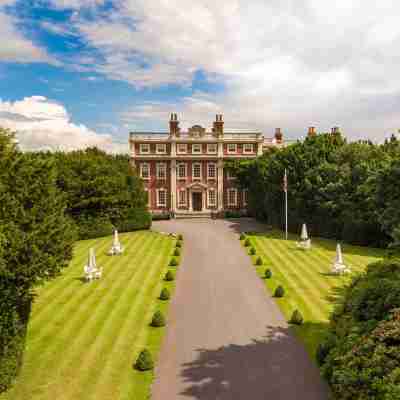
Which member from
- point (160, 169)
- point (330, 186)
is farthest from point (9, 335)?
point (160, 169)

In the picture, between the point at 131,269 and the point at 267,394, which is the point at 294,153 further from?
the point at 267,394

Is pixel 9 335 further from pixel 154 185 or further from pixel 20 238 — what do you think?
pixel 154 185

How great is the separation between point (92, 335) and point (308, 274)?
17.0 m

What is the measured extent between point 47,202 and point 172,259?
59.5 ft

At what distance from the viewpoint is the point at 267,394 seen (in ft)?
43.5

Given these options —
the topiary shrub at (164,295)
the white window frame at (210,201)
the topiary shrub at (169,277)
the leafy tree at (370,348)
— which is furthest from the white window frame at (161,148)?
the leafy tree at (370,348)

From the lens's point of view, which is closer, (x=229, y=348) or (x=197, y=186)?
(x=229, y=348)

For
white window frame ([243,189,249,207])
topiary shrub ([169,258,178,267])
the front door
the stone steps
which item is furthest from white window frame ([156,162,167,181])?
topiary shrub ([169,258,178,267])

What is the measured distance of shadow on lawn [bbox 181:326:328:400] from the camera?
13336 mm

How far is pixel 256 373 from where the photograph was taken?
1463 centimetres

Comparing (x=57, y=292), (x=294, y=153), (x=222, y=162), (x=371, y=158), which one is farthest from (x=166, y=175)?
(x=57, y=292)

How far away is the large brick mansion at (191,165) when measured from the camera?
67250 mm

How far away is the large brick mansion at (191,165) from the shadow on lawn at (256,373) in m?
51.2

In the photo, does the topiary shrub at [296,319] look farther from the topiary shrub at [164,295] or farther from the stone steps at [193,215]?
the stone steps at [193,215]
